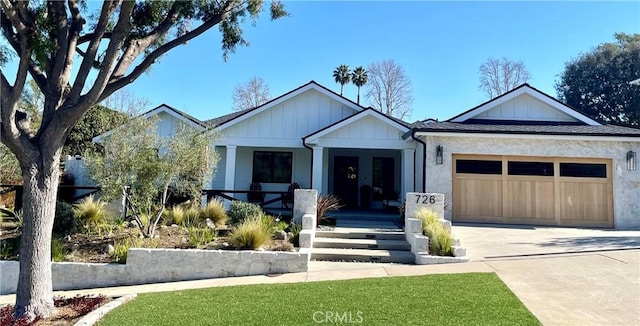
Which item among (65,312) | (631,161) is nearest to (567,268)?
(631,161)

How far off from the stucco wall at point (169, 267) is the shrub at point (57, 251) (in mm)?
315

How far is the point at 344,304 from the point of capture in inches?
208

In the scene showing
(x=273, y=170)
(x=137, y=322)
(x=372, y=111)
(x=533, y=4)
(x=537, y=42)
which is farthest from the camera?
(x=273, y=170)

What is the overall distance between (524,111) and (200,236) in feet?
42.6

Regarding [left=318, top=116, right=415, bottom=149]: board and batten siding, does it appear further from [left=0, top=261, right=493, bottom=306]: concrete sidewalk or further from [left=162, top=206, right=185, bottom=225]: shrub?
[left=0, top=261, right=493, bottom=306]: concrete sidewalk

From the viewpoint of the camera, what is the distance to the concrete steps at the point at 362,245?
848cm

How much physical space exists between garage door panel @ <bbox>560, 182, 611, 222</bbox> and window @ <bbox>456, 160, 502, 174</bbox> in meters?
2.17

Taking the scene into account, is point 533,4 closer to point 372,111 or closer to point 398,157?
point 372,111

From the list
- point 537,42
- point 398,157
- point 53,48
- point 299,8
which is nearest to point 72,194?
point 53,48

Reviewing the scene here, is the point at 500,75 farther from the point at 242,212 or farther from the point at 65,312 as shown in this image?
the point at 65,312

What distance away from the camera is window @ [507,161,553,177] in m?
12.5

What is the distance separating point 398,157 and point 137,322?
13.8m

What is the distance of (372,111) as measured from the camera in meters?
13.6

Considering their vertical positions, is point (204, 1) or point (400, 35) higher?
point (400, 35)
